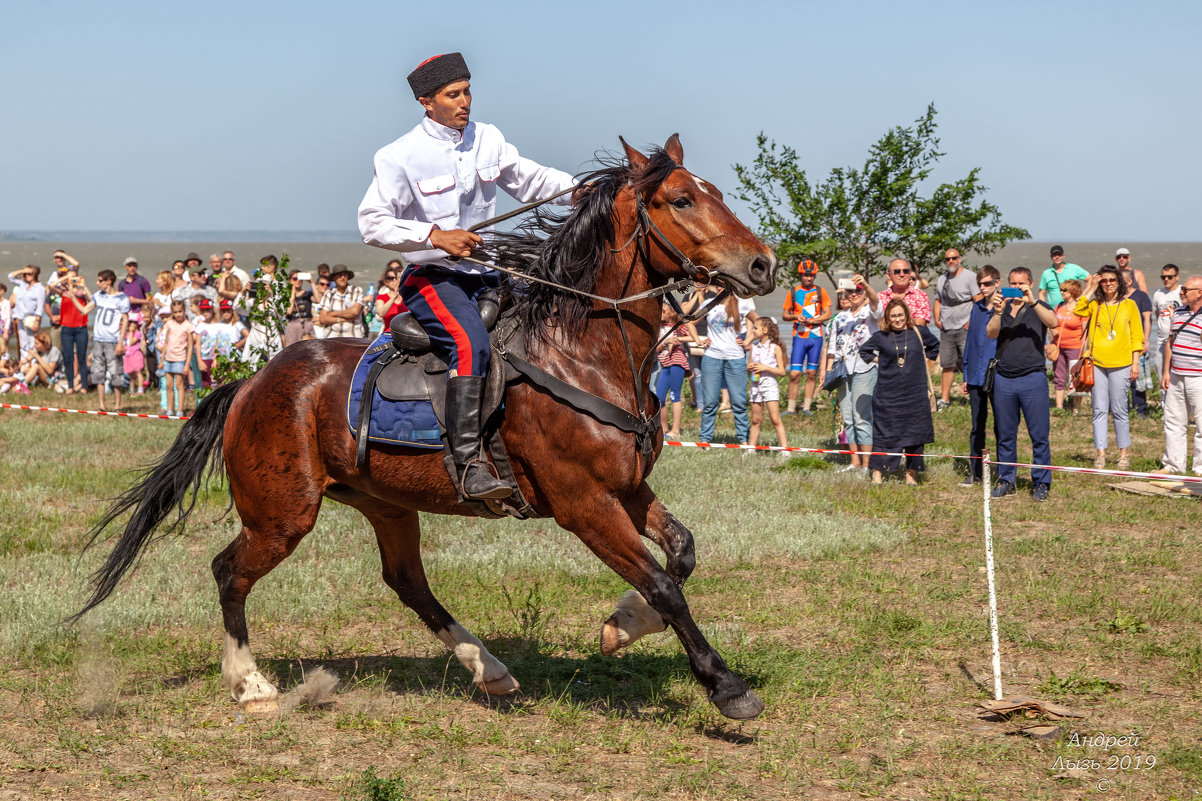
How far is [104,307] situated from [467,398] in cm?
1646

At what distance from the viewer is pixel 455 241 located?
592 centimetres

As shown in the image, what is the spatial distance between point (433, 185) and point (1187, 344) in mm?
9831

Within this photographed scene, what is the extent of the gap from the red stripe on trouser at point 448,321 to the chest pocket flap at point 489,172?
0.64 meters

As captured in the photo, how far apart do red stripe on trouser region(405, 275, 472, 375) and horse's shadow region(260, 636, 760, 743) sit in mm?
1924

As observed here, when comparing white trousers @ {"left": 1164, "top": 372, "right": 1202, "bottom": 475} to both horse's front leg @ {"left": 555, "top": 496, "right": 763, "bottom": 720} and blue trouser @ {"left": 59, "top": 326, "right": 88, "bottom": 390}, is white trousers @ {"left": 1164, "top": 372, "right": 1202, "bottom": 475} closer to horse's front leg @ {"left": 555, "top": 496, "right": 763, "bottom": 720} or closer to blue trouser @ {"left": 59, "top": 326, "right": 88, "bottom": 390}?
horse's front leg @ {"left": 555, "top": 496, "right": 763, "bottom": 720}

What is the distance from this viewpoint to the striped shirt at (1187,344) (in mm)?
12711

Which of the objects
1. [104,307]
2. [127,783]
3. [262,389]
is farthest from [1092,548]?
[104,307]

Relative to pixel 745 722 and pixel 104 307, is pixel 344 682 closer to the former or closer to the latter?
pixel 745 722

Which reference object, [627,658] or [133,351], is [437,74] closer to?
[627,658]

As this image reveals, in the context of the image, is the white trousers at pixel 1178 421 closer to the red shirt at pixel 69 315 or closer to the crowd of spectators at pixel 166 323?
the crowd of spectators at pixel 166 323

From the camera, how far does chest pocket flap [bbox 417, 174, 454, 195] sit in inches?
243

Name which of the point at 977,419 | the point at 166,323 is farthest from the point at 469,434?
the point at 166,323

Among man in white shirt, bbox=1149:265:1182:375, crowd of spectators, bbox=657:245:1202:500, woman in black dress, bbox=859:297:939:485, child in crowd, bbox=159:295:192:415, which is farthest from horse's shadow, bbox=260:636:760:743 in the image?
man in white shirt, bbox=1149:265:1182:375

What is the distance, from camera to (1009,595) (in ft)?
27.9
